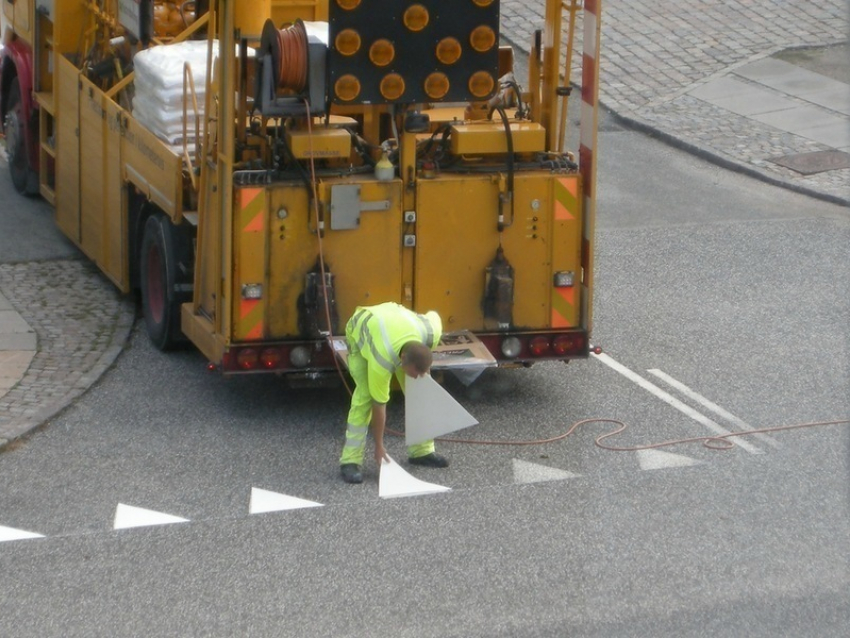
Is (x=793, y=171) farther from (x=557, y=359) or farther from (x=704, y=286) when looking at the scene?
(x=557, y=359)

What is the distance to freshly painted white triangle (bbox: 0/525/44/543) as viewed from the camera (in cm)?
788

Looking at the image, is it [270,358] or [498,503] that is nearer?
[498,503]

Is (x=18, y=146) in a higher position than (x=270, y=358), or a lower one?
higher

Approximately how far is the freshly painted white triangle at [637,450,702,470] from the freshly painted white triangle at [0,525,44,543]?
3455 millimetres

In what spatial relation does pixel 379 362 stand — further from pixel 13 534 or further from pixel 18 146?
pixel 18 146

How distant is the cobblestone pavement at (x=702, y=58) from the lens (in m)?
17.5

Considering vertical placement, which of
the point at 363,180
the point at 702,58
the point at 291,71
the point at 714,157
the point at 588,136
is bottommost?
the point at 714,157

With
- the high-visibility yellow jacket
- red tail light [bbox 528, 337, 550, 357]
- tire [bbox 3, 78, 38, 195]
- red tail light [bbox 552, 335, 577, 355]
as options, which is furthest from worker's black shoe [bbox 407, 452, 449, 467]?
tire [bbox 3, 78, 38, 195]

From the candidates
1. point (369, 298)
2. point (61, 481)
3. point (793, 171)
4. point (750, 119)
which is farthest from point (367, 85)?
point (750, 119)

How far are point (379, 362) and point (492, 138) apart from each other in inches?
71.6

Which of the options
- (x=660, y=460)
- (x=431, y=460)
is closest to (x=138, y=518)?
(x=431, y=460)

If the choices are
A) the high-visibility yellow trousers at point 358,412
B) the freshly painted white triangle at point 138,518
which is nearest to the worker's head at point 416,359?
the high-visibility yellow trousers at point 358,412

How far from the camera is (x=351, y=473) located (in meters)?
8.73

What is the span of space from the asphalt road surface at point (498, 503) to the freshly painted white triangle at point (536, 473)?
2 centimetres
